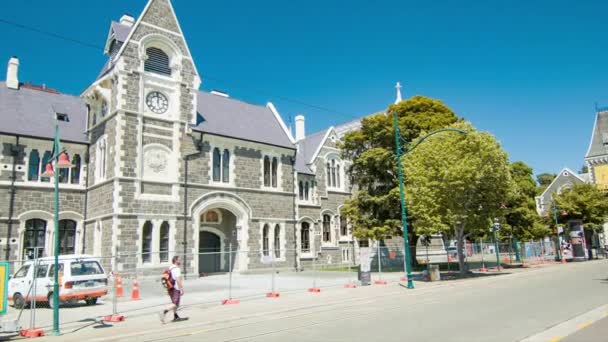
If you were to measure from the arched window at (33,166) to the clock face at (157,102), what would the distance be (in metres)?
7.03

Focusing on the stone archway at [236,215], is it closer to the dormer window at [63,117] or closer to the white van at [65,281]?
the dormer window at [63,117]

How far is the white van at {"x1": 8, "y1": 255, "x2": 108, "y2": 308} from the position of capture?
15.8 meters

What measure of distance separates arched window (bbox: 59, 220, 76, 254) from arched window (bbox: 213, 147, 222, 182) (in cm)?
900

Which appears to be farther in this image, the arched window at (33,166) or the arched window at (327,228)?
the arched window at (327,228)

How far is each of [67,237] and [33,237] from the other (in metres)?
1.99

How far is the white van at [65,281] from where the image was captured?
1576 cm

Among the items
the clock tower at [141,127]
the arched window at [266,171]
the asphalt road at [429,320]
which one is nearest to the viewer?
the asphalt road at [429,320]

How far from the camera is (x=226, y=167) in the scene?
31344 millimetres

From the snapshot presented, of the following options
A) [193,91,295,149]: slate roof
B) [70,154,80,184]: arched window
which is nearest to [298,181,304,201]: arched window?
[193,91,295,149]: slate roof

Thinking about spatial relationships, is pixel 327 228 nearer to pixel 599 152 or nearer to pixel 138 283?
pixel 138 283

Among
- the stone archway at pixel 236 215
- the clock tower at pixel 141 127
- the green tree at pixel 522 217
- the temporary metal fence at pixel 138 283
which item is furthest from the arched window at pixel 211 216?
the green tree at pixel 522 217

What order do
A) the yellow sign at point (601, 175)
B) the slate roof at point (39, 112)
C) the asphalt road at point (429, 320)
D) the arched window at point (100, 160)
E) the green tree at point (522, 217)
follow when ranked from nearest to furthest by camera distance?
the asphalt road at point (429, 320) → the slate roof at point (39, 112) → the arched window at point (100, 160) → the green tree at point (522, 217) → the yellow sign at point (601, 175)

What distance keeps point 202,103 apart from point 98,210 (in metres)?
11.2

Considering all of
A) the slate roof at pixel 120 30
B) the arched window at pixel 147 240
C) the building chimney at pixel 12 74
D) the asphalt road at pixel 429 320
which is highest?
the slate roof at pixel 120 30
